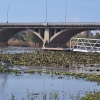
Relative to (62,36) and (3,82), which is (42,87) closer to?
(3,82)

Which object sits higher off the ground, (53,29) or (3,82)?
(53,29)

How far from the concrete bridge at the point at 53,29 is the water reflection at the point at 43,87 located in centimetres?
5482

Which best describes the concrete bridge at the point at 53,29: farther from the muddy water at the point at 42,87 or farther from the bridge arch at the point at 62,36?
the muddy water at the point at 42,87

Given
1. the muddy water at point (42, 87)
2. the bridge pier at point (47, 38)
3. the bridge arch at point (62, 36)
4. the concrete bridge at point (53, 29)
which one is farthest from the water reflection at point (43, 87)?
the bridge pier at point (47, 38)

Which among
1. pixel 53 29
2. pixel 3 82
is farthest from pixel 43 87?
pixel 53 29

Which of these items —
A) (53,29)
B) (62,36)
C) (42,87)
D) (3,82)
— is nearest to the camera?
(42,87)

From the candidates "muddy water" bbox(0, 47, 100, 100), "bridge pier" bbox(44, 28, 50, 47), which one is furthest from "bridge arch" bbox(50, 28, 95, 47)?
"muddy water" bbox(0, 47, 100, 100)

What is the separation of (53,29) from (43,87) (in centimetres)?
7076

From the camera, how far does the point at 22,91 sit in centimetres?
2400

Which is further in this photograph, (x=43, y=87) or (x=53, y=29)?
(x=53, y=29)

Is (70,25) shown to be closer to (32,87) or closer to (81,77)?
(81,77)

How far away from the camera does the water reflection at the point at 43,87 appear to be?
22.3m

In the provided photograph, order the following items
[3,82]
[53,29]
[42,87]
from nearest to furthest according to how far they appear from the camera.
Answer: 1. [42,87]
2. [3,82]
3. [53,29]

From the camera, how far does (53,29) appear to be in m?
96.5
